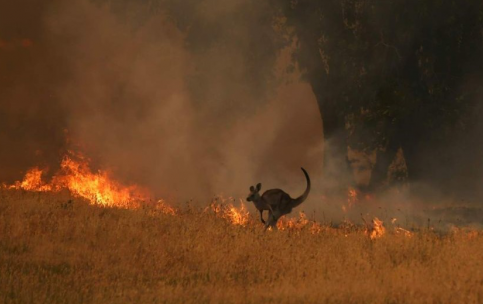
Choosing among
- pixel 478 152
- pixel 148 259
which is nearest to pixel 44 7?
pixel 478 152

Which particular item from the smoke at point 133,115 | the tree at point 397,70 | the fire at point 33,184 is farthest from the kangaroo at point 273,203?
the smoke at point 133,115

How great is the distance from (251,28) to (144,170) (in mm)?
8568

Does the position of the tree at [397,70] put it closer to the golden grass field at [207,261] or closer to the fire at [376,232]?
the fire at [376,232]

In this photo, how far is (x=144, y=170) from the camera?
99.1 feet

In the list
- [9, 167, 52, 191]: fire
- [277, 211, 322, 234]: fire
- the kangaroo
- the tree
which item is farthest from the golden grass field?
the tree

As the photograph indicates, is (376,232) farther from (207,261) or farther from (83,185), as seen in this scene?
(83,185)

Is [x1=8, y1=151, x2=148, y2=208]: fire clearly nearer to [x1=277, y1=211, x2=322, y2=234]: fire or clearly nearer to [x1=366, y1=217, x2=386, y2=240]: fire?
[x1=277, y1=211, x2=322, y2=234]: fire

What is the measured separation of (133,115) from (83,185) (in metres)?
8.36

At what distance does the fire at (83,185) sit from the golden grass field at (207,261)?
4593 millimetres

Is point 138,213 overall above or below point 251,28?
below

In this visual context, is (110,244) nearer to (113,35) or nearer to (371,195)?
(371,195)

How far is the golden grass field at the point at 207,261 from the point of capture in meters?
10.7

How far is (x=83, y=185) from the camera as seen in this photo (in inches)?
917

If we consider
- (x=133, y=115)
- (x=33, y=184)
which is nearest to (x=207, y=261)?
(x=33, y=184)
